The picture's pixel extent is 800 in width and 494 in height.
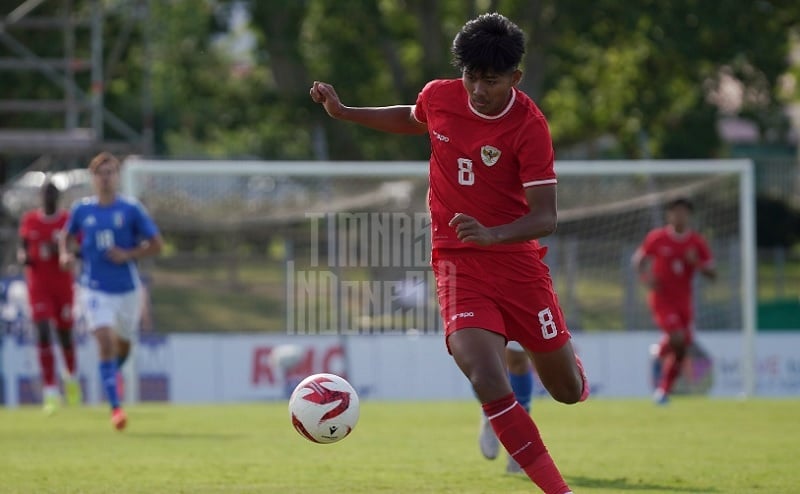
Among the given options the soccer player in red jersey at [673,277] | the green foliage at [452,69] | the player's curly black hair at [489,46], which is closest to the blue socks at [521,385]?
the player's curly black hair at [489,46]

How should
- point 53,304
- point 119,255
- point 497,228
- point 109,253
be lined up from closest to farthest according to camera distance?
1. point 497,228
2. point 119,255
3. point 109,253
4. point 53,304

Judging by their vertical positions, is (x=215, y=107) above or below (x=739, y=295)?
above

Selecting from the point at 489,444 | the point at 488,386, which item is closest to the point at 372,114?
the point at 488,386

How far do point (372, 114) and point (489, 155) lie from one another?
1.12 m

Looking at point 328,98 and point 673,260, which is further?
point 673,260

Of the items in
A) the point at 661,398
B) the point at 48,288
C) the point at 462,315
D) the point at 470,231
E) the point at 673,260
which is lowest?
the point at 661,398

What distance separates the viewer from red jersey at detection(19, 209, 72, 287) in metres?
16.6

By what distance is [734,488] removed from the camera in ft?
28.0

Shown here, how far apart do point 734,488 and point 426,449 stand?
3.31 metres

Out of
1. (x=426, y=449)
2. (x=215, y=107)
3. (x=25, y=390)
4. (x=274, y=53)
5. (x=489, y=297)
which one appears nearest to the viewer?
(x=489, y=297)

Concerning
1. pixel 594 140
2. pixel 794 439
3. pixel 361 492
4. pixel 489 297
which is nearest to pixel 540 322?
pixel 489 297

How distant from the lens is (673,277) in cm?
1734

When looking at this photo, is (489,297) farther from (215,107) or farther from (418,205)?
(215,107)

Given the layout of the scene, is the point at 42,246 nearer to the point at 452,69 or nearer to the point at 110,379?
the point at 110,379
